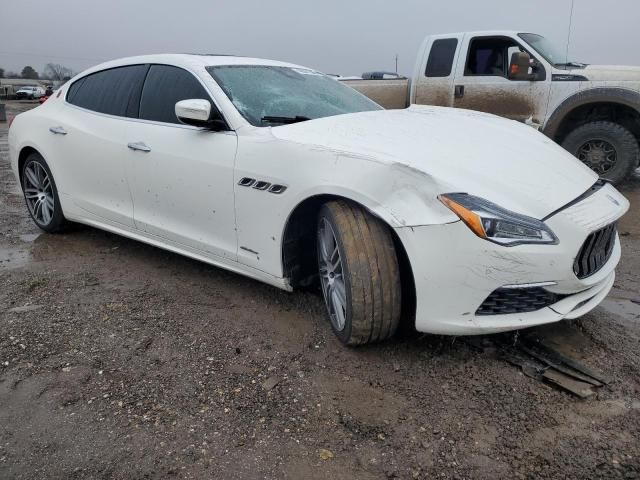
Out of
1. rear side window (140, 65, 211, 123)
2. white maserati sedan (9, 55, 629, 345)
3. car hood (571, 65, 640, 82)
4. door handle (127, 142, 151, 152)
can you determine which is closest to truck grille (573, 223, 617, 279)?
white maserati sedan (9, 55, 629, 345)

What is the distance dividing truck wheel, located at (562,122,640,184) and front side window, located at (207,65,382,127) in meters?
3.79

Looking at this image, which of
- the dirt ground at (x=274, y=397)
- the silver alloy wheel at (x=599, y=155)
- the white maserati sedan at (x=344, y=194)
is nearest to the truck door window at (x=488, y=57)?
the silver alloy wheel at (x=599, y=155)

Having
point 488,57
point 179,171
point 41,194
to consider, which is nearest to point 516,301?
point 179,171

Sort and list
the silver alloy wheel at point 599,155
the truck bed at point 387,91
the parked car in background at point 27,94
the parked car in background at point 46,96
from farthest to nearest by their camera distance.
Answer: the parked car in background at point 27,94, the truck bed at point 387,91, the silver alloy wheel at point 599,155, the parked car in background at point 46,96

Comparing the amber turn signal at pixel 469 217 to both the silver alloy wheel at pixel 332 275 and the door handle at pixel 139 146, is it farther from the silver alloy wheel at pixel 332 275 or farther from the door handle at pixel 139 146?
the door handle at pixel 139 146

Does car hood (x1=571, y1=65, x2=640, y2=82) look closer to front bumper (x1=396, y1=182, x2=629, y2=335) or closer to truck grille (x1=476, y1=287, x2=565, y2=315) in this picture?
front bumper (x1=396, y1=182, x2=629, y2=335)

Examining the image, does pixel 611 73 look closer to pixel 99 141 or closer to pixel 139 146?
pixel 139 146

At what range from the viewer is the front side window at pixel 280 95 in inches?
133

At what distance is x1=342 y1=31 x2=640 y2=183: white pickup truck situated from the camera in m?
6.57

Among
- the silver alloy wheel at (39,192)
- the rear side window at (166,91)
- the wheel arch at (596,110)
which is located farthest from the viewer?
the wheel arch at (596,110)

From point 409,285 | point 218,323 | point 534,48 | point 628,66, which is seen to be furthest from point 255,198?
point 628,66

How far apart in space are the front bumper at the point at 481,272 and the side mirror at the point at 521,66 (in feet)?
15.9

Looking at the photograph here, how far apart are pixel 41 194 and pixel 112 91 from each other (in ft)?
4.32

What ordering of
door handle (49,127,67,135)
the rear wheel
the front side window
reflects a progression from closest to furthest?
the front side window < door handle (49,127,67,135) < the rear wheel
